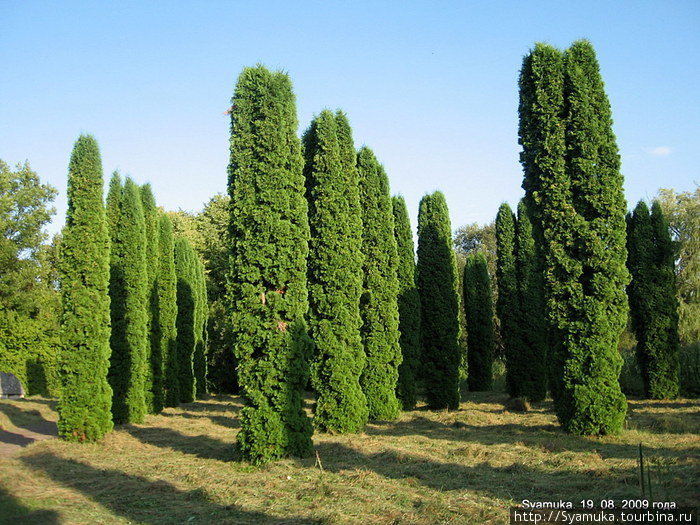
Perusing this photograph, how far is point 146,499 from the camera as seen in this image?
763 cm

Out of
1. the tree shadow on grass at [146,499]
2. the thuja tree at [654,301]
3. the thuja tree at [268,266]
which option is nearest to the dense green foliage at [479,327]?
the thuja tree at [654,301]

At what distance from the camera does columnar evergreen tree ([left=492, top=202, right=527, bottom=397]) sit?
66.1 ft

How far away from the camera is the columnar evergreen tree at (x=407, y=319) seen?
17.8 meters

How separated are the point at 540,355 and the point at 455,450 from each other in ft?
36.6

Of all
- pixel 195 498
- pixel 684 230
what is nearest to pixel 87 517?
pixel 195 498

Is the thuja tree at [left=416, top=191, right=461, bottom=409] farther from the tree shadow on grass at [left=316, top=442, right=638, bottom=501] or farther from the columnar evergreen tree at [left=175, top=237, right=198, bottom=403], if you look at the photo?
the columnar evergreen tree at [left=175, top=237, right=198, bottom=403]

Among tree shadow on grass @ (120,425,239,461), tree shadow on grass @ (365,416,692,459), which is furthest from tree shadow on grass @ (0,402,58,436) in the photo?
tree shadow on grass @ (365,416,692,459)

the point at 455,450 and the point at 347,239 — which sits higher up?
the point at 347,239

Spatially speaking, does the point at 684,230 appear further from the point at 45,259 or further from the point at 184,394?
the point at 45,259

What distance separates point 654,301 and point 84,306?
17833 millimetres

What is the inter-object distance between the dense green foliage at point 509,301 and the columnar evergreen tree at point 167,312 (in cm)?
1263

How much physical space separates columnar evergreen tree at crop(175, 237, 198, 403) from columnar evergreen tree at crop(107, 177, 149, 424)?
7.36 metres

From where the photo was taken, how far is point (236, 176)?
34.9 ft

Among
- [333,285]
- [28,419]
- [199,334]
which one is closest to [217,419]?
[28,419]
